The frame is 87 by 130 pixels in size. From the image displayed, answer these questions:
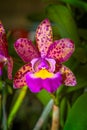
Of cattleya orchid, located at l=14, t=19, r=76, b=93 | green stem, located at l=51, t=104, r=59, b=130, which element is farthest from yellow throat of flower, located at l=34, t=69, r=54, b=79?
green stem, located at l=51, t=104, r=59, b=130

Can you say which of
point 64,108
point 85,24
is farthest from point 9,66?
point 85,24

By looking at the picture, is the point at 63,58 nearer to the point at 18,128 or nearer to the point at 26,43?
the point at 26,43

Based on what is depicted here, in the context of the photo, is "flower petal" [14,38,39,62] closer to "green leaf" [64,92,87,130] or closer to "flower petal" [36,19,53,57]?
"flower petal" [36,19,53,57]

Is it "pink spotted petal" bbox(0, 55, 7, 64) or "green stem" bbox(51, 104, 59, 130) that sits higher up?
"pink spotted petal" bbox(0, 55, 7, 64)

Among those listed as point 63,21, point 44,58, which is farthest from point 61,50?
point 63,21

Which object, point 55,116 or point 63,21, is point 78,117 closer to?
point 55,116

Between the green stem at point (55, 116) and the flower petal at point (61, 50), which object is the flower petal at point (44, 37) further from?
the green stem at point (55, 116)
